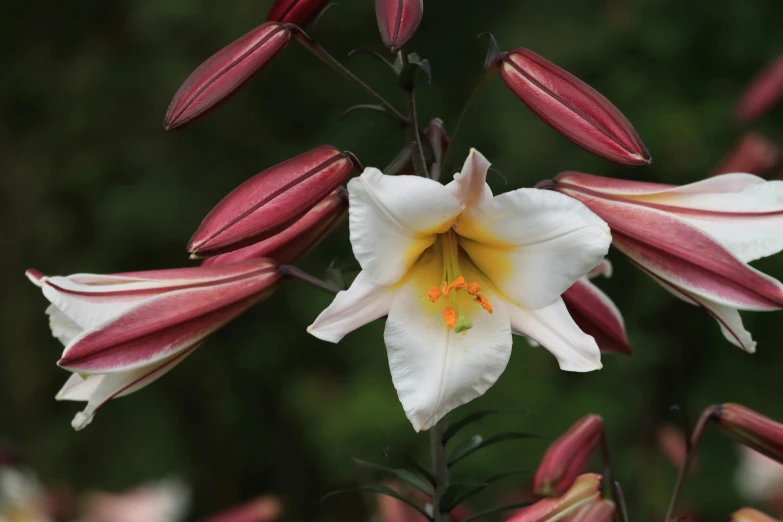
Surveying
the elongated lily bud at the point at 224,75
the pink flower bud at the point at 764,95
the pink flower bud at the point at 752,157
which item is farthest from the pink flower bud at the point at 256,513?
the pink flower bud at the point at 764,95

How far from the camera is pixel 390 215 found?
84 cm

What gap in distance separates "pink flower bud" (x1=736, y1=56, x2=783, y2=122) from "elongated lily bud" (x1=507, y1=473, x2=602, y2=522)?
1.26 meters

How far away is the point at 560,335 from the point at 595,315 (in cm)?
16

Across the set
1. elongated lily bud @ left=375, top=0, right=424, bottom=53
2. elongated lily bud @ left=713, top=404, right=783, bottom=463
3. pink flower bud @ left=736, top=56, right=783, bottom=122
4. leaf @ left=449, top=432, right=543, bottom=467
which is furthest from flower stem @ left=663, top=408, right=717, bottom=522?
pink flower bud @ left=736, top=56, right=783, bottom=122

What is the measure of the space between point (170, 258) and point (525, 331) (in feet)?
11.3

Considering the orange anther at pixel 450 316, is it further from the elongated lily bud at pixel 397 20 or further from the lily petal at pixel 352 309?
the elongated lily bud at pixel 397 20

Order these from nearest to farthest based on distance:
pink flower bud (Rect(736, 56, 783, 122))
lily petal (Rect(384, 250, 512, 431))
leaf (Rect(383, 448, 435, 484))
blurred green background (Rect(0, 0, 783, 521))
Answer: lily petal (Rect(384, 250, 512, 431)) < leaf (Rect(383, 448, 435, 484)) < pink flower bud (Rect(736, 56, 783, 122)) < blurred green background (Rect(0, 0, 783, 521))

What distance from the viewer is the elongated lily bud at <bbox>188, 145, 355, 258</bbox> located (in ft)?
2.82

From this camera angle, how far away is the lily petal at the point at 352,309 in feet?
2.71

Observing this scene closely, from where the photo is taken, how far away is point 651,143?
10.6ft

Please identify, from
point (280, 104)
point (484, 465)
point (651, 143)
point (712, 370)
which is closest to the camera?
point (484, 465)

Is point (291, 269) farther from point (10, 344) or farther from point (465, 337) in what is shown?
point (10, 344)

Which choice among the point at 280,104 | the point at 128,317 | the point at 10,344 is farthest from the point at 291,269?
the point at 10,344

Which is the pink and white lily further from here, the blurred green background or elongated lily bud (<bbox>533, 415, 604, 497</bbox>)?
the blurred green background
